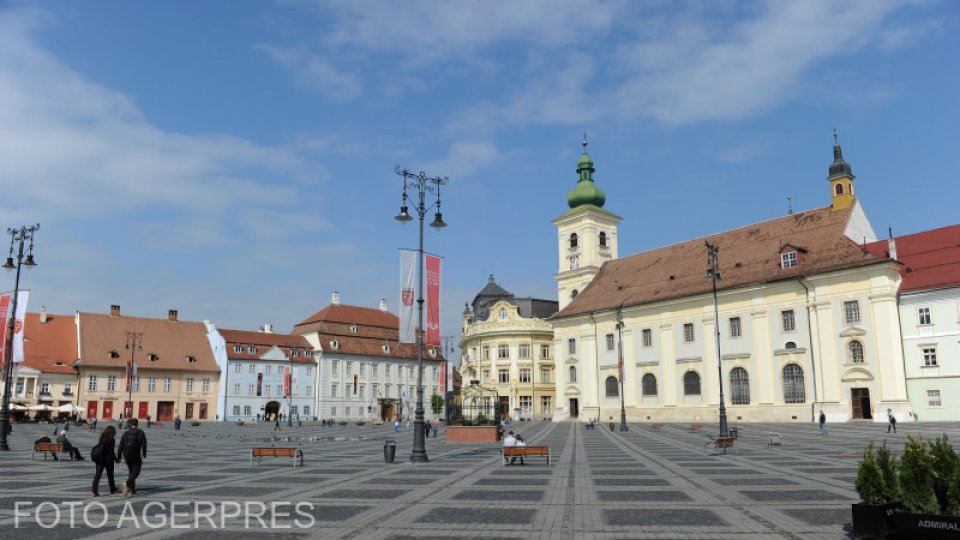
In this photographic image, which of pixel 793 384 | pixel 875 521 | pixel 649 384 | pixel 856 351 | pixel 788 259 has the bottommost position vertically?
pixel 875 521

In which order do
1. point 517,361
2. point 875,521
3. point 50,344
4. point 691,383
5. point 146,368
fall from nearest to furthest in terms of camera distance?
point 875,521, point 691,383, point 50,344, point 146,368, point 517,361

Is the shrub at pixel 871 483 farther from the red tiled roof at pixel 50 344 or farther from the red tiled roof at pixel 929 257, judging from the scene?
the red tiled roof at pixel 50 344

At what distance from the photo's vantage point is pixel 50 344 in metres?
69.1

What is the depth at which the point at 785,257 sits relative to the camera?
54.1 meters

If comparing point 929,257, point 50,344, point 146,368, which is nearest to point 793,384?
point 929,257

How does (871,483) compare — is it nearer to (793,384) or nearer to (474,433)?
(474,433)

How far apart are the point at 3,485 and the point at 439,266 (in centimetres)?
1406

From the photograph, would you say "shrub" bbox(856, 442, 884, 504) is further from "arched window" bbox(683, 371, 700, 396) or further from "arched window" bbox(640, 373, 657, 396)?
"arched window" bbox(640, 373, 657, 396)

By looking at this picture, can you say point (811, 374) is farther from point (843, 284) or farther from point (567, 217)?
point (567, 217)

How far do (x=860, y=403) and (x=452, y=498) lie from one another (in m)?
43.2

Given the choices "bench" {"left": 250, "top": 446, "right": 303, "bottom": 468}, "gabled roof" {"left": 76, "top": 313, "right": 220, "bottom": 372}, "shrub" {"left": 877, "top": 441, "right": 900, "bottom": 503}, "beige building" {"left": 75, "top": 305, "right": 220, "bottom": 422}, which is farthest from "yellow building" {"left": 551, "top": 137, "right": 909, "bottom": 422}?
"gabled roof" {"left": 76, "top": 313, "right": 220, "bottom": 372}

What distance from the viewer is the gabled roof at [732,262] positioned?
169 ft

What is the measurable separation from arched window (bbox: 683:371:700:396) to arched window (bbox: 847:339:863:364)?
12777 mm

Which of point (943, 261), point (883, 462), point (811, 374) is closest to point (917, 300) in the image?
point (943, 261)
